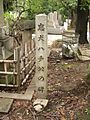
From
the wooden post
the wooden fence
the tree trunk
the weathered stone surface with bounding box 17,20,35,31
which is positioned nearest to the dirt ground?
the wooden post

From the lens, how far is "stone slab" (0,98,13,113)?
5.01 metres

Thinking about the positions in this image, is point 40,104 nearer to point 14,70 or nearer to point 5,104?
point 5,104

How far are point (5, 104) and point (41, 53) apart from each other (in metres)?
1.38

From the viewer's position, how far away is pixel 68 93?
5660mm

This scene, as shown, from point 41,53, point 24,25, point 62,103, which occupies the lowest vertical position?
point 62,103

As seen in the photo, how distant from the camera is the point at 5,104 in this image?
5207 millimetres

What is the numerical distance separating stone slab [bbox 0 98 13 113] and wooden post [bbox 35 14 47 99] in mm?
676

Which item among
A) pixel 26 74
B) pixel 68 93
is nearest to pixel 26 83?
pixel 26 74

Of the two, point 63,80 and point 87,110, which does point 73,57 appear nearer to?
point 63,80

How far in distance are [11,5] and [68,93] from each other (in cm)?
897

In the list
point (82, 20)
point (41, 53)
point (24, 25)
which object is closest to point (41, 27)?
point (41, 53)

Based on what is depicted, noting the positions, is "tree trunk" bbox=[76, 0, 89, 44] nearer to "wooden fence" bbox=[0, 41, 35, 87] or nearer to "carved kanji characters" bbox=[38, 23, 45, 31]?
"wooden fence" bbox=[0, 41, 35, 87]

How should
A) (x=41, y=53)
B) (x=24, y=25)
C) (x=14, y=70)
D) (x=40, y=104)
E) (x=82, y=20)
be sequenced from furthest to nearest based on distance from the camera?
1. (x=82, y=20)
2. (x=24, y=25)
3. (x=14, y=70)
4. (x=41, y=53)
5. (x=40, y=104)

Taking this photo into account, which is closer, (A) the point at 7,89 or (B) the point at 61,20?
(A) the point at 7,89
